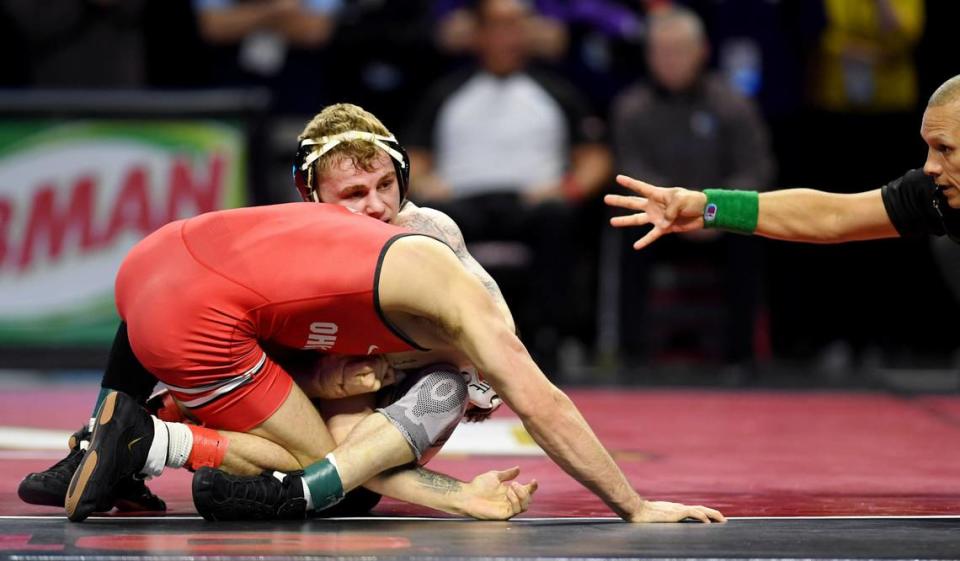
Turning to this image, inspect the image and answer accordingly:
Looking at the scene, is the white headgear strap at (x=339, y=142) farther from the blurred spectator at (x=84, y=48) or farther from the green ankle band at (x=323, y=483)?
the blurred spectator at (x=84, y=48)

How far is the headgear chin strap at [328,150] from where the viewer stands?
4047 mm

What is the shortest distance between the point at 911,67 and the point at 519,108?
2.29 m

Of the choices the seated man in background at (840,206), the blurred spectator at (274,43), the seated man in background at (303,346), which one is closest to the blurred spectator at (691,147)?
the blurred spectator at (274,43)

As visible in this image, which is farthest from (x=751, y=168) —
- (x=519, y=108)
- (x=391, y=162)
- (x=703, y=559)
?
(x=703, y=559)

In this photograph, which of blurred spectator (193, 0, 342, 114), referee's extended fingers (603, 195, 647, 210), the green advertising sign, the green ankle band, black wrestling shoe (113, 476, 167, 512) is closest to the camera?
the green ankle band

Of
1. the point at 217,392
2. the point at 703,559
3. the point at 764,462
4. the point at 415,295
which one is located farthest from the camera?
the point at 764,462

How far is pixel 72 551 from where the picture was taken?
3273 mm

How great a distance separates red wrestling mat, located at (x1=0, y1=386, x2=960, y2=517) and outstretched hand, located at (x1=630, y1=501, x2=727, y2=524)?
9.1 inches

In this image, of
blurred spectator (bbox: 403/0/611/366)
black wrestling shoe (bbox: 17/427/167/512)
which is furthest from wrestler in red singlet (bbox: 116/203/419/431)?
blurred spectator (bbox: 403/0/611/366)

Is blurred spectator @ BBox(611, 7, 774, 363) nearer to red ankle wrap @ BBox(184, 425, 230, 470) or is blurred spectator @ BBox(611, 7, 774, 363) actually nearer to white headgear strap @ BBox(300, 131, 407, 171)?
white headgear strap @ BBox(300, 131, 407, 171)

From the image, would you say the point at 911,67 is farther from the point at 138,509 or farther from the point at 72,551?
the point at 72,551

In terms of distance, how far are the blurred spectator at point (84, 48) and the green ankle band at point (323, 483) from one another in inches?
211

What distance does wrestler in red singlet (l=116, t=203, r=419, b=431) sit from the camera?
3.76 metres

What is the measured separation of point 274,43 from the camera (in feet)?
28.7
